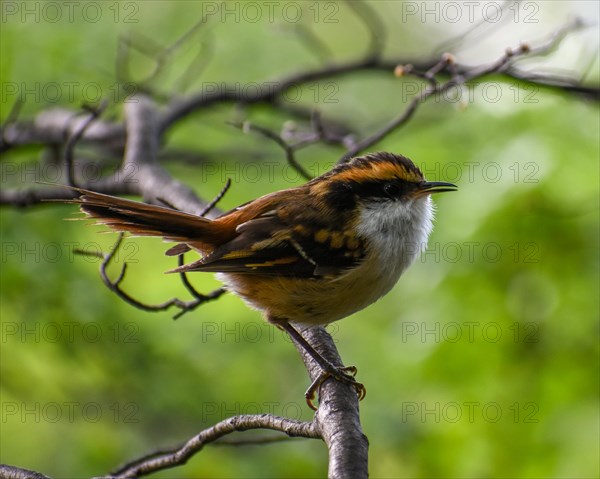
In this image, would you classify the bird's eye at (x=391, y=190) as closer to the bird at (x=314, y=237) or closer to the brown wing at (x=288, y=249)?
the bird at (x=314, y=237)

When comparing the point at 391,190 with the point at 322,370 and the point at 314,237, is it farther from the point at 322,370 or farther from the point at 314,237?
the point at 322,370

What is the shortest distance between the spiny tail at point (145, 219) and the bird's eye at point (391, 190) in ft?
3.24

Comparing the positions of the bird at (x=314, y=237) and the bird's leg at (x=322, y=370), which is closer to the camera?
the bird's leg at (x=322, y=370)

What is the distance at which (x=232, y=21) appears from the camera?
27.6 feet

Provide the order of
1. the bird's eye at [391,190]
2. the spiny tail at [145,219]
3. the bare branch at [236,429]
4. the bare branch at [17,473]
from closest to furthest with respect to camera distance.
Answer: the bare branch at [17,473], the bare branch at [236,429], the spiny tail at [145,219], the bird's eye at [391,190]

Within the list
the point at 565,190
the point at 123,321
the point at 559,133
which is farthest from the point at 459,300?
the point at 123,321

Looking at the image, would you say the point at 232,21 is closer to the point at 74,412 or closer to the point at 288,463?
the point at 74,412

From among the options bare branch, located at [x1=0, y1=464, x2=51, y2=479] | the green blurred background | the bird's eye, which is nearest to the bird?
the bird's eye

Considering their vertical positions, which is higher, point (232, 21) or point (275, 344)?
point (232, 21)

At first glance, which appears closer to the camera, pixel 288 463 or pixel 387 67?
pixel 288 463

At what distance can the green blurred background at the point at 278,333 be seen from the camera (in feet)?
15.3

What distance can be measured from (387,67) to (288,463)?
11.2 ft

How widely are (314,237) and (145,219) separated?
3.04ft

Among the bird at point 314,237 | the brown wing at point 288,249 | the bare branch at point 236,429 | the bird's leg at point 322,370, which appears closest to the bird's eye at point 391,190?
the bird at point 314,237
